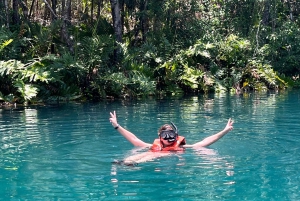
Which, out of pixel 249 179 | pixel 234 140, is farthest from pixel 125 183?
pixel 234 140

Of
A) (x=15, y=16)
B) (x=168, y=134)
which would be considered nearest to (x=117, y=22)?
(x=15, y=16)

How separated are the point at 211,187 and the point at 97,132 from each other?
5.84m

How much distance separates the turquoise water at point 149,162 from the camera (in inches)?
277

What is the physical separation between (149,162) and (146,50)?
16585 millimetres

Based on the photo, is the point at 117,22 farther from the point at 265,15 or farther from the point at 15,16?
the point at 265,15

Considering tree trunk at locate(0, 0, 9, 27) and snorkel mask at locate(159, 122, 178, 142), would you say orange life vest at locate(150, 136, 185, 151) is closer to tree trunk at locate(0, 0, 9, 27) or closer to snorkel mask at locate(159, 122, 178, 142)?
snorkel mask at locate(159, 122, 178, 142)

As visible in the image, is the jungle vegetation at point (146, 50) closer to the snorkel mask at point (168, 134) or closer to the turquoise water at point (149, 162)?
the turquoise water at point (149, 162)

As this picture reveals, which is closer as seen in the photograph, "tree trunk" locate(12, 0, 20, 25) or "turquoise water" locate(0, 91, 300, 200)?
"turquoise water" locate(0, 91, 300, 200)

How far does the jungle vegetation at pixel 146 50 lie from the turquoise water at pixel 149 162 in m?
4.15

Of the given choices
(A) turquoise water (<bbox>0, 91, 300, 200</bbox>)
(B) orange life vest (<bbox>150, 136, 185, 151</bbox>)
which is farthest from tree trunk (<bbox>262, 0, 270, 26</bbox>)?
(B) orange life vest (<bbox>150, 136, 185, 151</bbox>)

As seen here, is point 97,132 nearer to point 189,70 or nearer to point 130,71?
point 130,71

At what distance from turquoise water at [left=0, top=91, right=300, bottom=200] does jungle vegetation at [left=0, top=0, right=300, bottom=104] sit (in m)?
4.15

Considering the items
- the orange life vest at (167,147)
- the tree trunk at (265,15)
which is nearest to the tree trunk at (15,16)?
the tree trunk at (265,15)

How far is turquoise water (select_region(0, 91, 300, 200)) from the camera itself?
7.03 m
